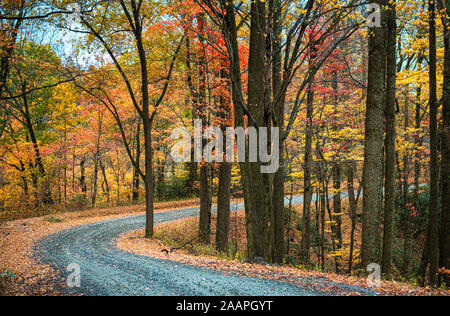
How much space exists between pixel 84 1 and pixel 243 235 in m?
13.7

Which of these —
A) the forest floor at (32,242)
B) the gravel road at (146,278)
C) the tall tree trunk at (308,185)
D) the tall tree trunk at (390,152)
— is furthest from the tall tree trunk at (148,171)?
the tall tree trunk at (390,152)

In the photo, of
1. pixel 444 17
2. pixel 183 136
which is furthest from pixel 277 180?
pixel 183 136

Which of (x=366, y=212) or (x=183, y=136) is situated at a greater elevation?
(x=183, y=136)

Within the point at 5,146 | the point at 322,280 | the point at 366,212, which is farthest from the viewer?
the point at 5,146

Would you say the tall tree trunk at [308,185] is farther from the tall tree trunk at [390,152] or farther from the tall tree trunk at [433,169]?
the tall tree trunk at [433,169]

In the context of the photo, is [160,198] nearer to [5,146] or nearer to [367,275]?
[5,146]

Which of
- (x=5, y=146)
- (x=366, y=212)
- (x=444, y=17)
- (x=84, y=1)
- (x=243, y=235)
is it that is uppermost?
(x=84, y=1)

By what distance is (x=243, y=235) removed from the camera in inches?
669

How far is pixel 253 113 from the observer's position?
7176 millimetres

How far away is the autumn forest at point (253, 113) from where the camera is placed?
685 centimetres

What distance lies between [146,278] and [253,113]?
4442mm

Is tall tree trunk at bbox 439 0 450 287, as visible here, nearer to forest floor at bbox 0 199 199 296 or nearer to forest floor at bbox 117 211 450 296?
forest floor at bbox 117 211 450 296
